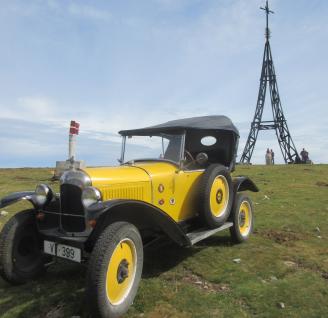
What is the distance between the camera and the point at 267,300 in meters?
4.73

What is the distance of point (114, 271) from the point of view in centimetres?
427

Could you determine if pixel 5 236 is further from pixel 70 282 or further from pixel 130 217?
pixel 130 217

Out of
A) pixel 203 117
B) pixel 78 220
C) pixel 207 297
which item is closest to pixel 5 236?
pixel 78 220

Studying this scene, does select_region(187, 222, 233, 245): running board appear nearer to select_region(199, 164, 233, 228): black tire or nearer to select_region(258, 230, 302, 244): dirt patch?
select_region(199, 164, 233, 228): black tire

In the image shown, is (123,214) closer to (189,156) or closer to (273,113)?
(189,156)

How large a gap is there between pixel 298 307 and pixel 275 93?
35923mm

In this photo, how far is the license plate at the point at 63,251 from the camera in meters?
4.46

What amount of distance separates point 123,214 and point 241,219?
3.42 m

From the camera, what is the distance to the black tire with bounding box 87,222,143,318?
155 inches

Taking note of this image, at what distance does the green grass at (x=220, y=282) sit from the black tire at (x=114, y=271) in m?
0.31

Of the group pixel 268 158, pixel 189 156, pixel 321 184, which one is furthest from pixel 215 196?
pixel 268 158

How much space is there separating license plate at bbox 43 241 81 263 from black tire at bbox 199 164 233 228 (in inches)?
94.4

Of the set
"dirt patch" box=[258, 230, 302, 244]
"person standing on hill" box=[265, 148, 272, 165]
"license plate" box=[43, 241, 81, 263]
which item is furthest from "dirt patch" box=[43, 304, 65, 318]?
"person standing on hill" box=[265, 148, 272, 165]

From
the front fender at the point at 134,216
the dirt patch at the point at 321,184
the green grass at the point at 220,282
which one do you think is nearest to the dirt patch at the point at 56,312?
the green grass at the point at 220,282
